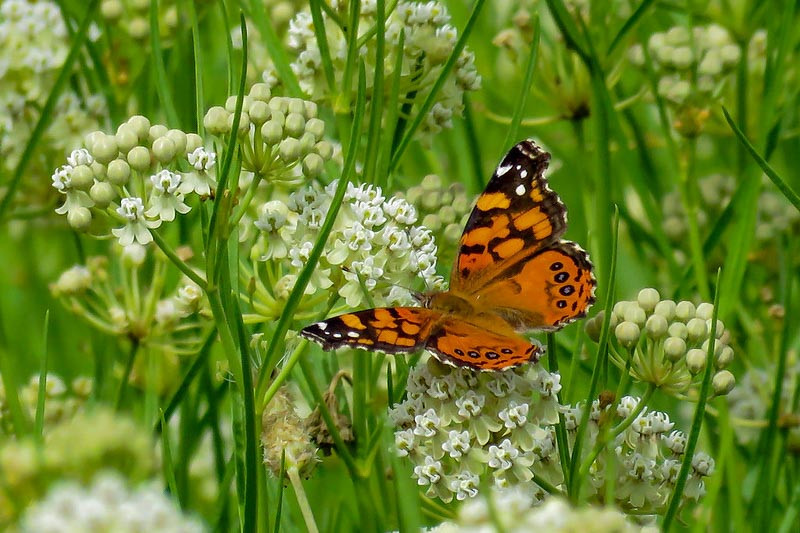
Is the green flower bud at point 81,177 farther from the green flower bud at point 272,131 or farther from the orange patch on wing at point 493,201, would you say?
the orange patch on wing at point 493,201

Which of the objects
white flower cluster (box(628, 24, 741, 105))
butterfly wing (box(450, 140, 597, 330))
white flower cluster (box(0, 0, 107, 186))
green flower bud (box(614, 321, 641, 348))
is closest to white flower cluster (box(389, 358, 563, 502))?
green flower bud (box(614, 321, 641, 348))

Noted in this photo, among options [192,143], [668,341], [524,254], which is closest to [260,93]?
[192,143]

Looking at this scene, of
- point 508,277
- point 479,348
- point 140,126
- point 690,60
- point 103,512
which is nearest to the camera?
point 103,512

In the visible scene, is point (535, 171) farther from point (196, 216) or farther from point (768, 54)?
point (196, 216)

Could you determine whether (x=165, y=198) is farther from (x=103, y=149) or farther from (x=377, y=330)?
(x=377, y=330)

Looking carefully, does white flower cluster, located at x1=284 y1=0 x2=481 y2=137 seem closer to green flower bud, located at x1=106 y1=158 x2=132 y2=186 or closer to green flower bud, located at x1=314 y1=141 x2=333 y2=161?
green flower bud, located at x1=314 y1=141 x2=333 y2=161

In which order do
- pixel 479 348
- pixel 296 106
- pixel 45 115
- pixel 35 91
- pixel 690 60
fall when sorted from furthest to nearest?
pixel 35 91, pixel 690 60, pixel 45 115, pixel 296 106, pixel 479 348

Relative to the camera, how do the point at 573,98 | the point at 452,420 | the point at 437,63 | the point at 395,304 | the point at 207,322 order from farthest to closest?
the point at 573,98 → the point at 207,322 → the point at 437,63 → the point at 395,304 → the point at 452,420

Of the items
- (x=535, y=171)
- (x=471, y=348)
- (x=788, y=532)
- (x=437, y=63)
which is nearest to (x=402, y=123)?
(x=437, y=63)
